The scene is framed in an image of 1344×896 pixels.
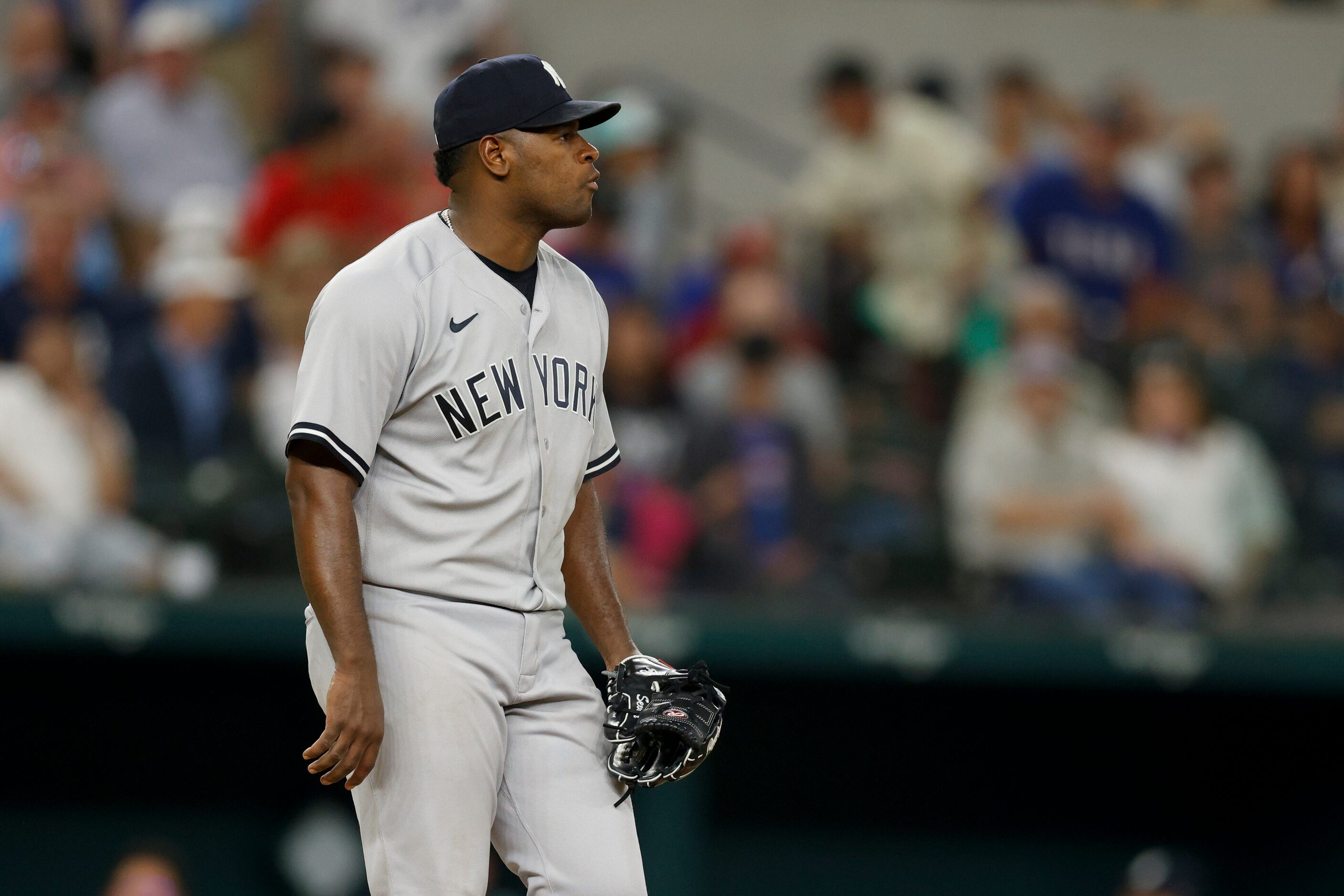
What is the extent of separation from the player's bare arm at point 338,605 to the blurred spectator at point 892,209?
16.8 ft

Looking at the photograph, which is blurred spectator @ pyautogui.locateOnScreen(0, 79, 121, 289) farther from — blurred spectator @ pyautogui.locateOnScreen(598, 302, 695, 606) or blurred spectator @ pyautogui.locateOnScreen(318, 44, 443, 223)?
blurred spectator @ pyautogui.locateOnScreen(598, 302, 695, 606)

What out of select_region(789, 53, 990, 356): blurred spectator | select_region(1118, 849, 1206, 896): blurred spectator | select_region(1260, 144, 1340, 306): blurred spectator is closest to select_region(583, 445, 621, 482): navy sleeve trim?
select_region(1118, 849, 1206, 896): blurred spectator

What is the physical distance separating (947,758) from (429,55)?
379 cm

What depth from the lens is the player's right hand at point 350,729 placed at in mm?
2512

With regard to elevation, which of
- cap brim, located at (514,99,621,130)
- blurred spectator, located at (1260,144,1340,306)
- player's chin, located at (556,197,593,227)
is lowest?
blurred spectator, located at (1260,144,1340,306)

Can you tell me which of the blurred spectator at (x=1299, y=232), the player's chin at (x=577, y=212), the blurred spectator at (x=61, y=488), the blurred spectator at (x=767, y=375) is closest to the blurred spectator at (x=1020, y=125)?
the blurred spectator at (x=1299, y=232)

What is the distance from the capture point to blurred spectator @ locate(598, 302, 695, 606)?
6.25m

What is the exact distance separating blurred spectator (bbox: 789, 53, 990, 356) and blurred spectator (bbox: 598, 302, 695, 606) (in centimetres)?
118

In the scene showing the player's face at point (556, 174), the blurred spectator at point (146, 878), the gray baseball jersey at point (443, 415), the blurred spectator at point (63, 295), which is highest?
the player's face at point (556, 174)

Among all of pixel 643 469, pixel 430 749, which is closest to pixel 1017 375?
pixel 643 469

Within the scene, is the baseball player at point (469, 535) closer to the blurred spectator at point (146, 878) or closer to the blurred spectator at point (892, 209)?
the blurred spectator at point (146, 878)

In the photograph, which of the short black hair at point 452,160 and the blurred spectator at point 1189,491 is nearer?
the short black hair at point 452,160

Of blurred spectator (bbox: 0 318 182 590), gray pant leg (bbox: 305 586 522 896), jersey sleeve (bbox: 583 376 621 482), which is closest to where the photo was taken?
gray pant leg (bbox: 305 586 522 896)

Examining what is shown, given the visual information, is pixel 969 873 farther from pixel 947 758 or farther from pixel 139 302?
pixel 139 302
